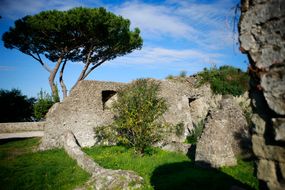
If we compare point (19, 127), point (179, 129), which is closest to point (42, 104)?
point (19, 127)

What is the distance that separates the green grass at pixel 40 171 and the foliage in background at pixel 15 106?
11773 millimetres

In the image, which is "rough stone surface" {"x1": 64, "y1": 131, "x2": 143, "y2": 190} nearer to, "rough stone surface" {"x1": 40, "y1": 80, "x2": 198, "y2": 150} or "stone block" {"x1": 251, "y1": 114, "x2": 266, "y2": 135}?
"stone block" {"x1": 251, "y1": 114, "x2": 266, "y2": 135}

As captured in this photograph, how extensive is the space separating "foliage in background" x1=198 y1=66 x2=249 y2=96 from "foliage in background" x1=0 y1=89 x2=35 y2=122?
16.4 m

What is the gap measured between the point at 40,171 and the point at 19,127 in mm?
13710

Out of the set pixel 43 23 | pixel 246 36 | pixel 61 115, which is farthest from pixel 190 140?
pixel 43 23

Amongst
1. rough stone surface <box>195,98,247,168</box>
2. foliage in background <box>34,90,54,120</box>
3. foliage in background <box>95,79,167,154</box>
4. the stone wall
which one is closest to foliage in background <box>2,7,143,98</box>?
foliage in background <box>34,90,54,120</box>

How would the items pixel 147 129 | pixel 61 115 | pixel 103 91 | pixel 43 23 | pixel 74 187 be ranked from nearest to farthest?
pixel 74 187
pixel 147 129
pixel 61 115
pixel 103 91
pixel 43 23

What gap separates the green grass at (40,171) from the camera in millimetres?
6473

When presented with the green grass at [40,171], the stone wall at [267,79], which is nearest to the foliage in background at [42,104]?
the green grass at [40,171]

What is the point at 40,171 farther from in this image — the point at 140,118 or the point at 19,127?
the point at 19,127

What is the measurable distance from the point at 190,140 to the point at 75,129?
616 cm

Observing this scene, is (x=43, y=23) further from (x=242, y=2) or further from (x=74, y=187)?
(x=242, y=2)

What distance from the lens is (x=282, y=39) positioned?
7.18 ft

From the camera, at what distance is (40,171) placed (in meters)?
7.65
